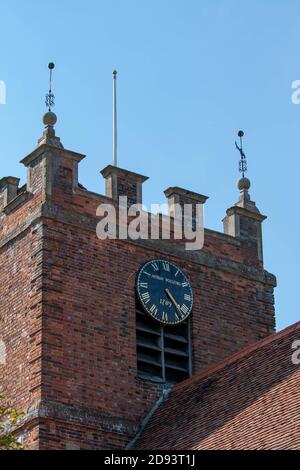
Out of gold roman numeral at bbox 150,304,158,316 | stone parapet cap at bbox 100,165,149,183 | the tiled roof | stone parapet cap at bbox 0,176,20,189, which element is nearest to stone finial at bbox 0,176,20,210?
stone parapet cap at bbox 0,176,20,189

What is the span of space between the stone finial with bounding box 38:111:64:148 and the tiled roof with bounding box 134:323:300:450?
18.6 ft

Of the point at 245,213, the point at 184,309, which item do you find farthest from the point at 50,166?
the point at 245,213

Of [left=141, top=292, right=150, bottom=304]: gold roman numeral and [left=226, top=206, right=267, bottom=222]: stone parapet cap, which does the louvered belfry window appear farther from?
[left=226, top=206, right=267, bottom=222]: stone parapet cap

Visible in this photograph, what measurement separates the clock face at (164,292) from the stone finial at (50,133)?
125 inches

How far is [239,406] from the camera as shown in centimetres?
2939

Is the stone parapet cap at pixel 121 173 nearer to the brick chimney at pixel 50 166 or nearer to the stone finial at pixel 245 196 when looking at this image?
the brick chimney at pixel 50 166

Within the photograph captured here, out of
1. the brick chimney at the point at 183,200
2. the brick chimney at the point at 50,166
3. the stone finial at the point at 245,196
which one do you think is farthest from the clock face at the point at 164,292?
the stone finial at the point at 245,196

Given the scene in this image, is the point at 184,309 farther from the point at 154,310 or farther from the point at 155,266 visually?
the point at 155,266

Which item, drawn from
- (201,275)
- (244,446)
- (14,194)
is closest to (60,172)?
(14,194)

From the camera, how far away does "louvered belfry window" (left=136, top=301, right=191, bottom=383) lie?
33.1 metres

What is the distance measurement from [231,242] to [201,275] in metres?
1.43

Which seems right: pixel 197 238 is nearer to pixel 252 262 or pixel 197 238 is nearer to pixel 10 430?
pixel 252 262

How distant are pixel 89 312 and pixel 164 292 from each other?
1.94 meters

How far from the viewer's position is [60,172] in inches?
1314
